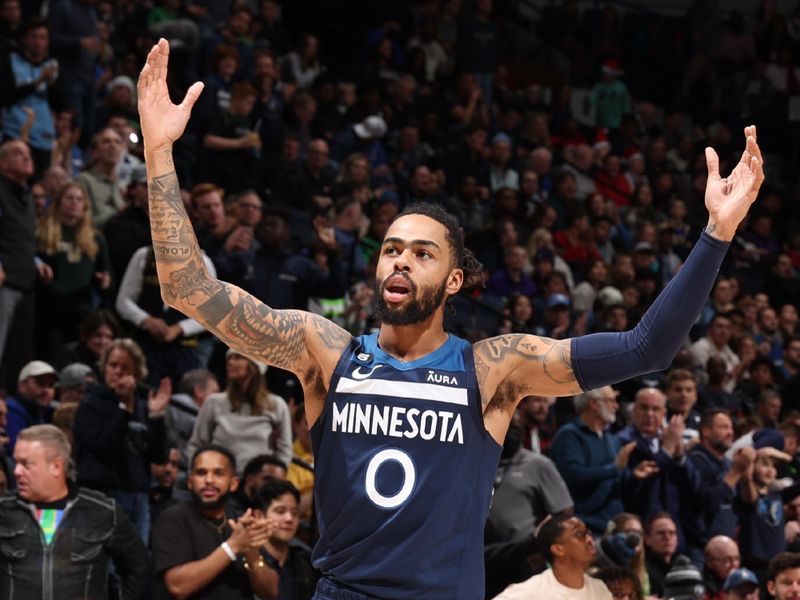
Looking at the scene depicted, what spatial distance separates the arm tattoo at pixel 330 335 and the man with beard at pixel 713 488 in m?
5.46

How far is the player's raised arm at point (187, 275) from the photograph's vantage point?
3.62 m

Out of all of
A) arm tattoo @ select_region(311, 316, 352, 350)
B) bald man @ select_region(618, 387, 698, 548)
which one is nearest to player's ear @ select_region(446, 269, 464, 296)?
arm tattoo @ select_region(311, 316, 352, 350)

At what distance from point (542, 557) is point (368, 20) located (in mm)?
12089

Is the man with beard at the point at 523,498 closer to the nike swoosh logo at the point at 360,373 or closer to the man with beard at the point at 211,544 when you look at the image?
the man with beard at the point at 211,544

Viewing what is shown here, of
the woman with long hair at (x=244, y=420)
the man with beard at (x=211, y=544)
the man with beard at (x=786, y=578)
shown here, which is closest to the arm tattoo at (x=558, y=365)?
the man with beard at (x=211, y=544)

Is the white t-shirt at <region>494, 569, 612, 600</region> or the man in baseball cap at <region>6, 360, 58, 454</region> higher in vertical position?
the man in baseball cap at <region>6, 360, 58, 454</region>

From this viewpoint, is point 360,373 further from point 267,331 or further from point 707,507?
point 707,507

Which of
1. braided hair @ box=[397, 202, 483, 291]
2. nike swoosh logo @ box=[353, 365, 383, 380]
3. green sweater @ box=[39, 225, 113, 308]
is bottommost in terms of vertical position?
nike swoosh logo @ box=[353, 365, 383, 380]

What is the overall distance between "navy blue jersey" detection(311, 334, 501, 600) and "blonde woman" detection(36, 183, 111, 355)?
18.2 feet

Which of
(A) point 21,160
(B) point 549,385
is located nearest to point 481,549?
(B) point 549,385

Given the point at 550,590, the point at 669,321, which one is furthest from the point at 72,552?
the point at 669,321

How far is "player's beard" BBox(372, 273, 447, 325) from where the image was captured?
3801mm

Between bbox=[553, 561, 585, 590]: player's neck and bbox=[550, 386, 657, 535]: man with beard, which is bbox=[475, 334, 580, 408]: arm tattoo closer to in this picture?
A: bbox=[553, 561, 585, 590]: player's neck

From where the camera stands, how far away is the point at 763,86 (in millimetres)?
19328
